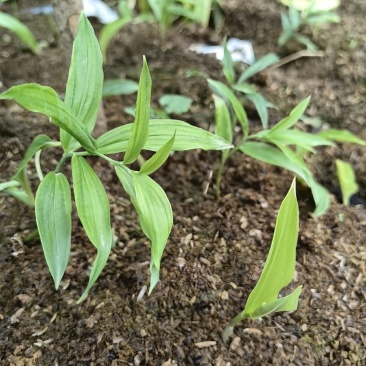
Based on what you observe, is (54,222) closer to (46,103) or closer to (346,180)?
(46,103)

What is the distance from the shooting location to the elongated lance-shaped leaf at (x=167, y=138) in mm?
727

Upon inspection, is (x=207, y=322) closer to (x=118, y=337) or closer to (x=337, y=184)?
(x=118, y=337)

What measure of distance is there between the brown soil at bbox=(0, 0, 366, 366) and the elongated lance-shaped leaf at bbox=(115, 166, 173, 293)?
21 centimetres

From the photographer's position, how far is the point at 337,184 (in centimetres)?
122

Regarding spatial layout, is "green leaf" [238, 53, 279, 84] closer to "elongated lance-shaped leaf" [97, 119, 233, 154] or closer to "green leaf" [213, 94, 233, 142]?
"green leaf" [213, 94, 233, 142]

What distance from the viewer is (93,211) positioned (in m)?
0.70

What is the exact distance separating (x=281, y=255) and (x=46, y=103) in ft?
1.30

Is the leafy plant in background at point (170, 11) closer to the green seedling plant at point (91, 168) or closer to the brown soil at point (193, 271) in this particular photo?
the brown soil at point (193, 271)

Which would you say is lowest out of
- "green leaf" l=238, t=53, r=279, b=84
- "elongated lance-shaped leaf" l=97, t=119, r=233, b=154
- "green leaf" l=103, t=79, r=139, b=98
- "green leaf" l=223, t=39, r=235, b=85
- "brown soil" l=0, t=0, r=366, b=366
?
"brown soil" l=0, t=0, r=366, b=366

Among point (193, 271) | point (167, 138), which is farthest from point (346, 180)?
point (167, 138)

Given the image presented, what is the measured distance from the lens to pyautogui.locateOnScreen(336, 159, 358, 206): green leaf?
1146mm

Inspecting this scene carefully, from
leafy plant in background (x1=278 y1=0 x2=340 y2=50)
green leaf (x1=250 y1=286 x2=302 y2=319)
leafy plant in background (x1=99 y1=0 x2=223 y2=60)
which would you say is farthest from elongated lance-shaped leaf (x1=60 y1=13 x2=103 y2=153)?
leafy plant in background (x1=278 y1=0 x2=340 y2=50)

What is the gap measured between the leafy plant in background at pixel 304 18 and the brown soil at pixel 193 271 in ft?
0.88

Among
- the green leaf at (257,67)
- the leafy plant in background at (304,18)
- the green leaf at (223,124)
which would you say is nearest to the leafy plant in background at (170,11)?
the leafy plant in background at (304,18)
